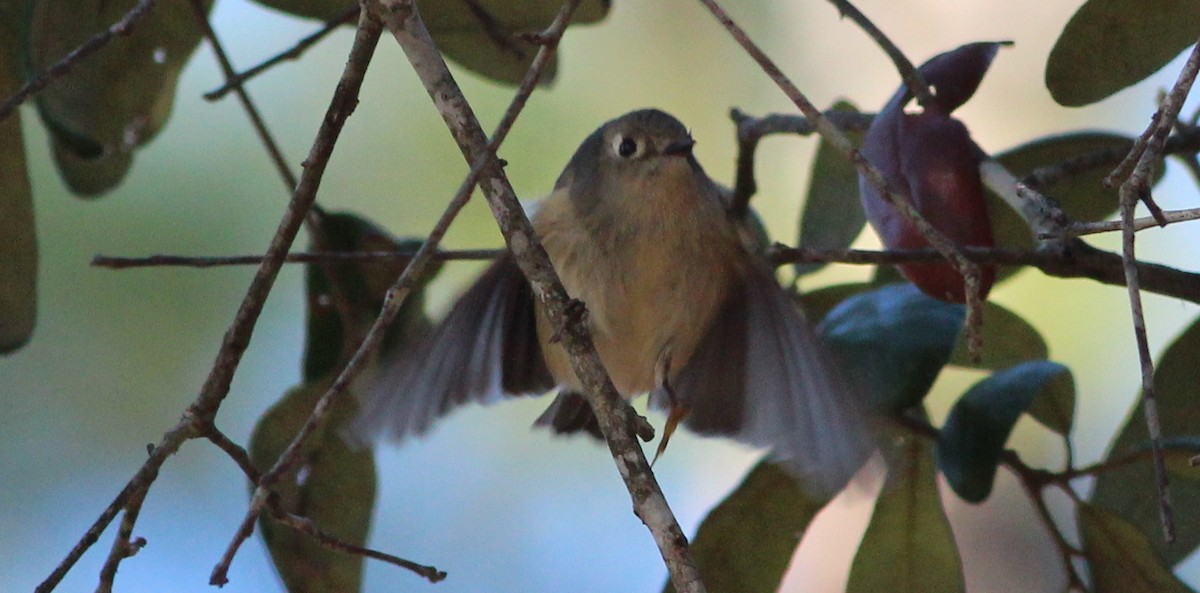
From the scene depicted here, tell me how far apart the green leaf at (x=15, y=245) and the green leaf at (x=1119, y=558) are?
1.37 metres

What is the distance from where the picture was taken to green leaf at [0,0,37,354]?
1.61 meters

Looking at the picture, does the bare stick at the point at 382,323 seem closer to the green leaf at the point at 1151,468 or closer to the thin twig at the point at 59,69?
the thin twig at the point at 59,69

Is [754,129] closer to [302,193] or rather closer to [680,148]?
[680,148]

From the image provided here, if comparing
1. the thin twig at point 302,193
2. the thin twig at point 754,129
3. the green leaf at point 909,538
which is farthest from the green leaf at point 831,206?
the thin twig at point 302,193

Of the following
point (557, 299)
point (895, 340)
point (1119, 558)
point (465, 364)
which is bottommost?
point (1119, 558)

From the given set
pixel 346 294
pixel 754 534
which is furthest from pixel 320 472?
pixel 754 534

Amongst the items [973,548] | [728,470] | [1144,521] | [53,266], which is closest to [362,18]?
[1144,521]

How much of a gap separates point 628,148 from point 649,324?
258 millimetres

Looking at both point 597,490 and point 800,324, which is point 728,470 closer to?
point 597,490

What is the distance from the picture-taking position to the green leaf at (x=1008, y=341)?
5.86ft

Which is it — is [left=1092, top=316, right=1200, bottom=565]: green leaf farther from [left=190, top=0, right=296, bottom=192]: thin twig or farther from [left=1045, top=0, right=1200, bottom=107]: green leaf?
[left=190, top=0, right=296, bottom=192]: thin twig

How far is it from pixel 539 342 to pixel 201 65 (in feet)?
5.57

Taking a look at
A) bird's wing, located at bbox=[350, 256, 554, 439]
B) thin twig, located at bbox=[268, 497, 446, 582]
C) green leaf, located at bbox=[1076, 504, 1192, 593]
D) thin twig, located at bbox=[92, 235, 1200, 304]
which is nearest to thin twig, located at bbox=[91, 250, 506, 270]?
thin twig, located at bbox=[92, 235, 1200, 304]

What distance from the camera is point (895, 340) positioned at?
5.32 ft
